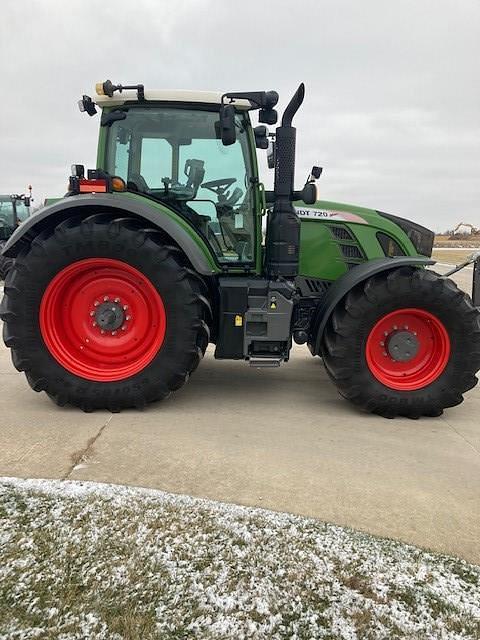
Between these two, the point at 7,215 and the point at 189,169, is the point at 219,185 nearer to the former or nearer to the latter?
the point at 189,169

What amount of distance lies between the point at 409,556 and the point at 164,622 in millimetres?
1043

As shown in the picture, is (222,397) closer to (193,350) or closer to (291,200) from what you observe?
A: (193,350)

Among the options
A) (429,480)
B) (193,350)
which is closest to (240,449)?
(193,350)

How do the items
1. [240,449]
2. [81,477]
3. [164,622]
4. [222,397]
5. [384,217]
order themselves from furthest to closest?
[384,217], [222,397], [240,449], [81,477], [164,622]

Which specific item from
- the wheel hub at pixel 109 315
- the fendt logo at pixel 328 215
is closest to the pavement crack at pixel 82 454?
the wheel hub at pixel 109 315

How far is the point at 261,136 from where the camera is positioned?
4008 millimetres

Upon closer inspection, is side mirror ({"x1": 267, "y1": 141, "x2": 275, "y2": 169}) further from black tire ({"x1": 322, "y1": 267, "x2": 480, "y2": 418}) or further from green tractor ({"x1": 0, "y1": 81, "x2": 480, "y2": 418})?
black tire ({"x1": 322, "y1": 267, "x2": 480, "y2": 418})

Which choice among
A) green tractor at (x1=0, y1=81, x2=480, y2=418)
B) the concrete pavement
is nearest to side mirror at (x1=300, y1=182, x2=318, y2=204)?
green tractor at (x1=0, y1=81, x2=480, y2=418)

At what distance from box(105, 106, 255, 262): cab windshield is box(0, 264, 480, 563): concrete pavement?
1.44m

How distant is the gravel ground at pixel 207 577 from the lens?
5.36ft

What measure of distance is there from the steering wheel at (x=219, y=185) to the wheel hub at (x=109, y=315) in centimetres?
116

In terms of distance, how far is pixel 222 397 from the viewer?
13.2 ft

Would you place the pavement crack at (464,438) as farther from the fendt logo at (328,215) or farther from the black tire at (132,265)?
the black tire at (132,265)

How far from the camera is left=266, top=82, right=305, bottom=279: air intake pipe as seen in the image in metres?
3.60
